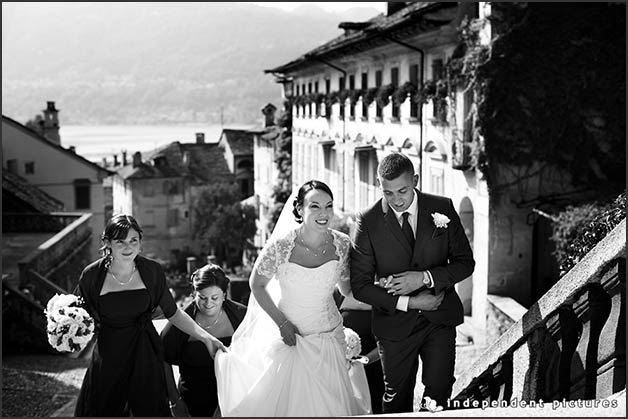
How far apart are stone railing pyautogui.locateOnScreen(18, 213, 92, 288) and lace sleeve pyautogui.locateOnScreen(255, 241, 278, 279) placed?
19.0 m

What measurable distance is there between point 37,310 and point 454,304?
56.6 feet

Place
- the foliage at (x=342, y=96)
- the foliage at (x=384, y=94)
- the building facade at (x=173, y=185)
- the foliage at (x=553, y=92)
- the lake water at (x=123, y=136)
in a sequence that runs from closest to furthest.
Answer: the foliage at (x=553, y=92) < the foliage at (x=384, y=94) < the foliage at (x=342, y=96) < the building facade at (x=173, y=185) < the lake water at (x=123, y=136)

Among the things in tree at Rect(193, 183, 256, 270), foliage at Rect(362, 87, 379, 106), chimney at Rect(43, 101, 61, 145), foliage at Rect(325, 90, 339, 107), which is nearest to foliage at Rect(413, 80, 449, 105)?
foliage at Rect(362, 87, 379, 106)

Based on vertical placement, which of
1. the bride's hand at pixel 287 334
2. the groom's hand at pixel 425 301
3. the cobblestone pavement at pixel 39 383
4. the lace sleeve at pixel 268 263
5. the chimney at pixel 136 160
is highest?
the lace sleeve at pixel 268 263

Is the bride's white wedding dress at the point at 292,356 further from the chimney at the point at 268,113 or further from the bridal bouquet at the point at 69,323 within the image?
the chimney at the point at 268,113

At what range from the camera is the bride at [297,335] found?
205 inches

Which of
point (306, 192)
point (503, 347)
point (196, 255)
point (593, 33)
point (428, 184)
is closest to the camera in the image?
point (306, 192)

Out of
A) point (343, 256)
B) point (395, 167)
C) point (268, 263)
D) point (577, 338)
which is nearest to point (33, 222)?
point (268, 263)

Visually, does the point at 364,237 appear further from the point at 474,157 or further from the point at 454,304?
the point at 474,157

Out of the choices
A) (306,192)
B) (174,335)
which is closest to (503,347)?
(306,192)

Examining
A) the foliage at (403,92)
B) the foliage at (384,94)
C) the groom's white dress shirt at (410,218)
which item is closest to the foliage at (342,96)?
the foliage at (384,94)

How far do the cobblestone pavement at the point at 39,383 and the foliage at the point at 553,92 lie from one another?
10505 millimetres

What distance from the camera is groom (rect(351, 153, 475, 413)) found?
527 centimetres

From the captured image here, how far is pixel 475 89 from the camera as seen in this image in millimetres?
18031
